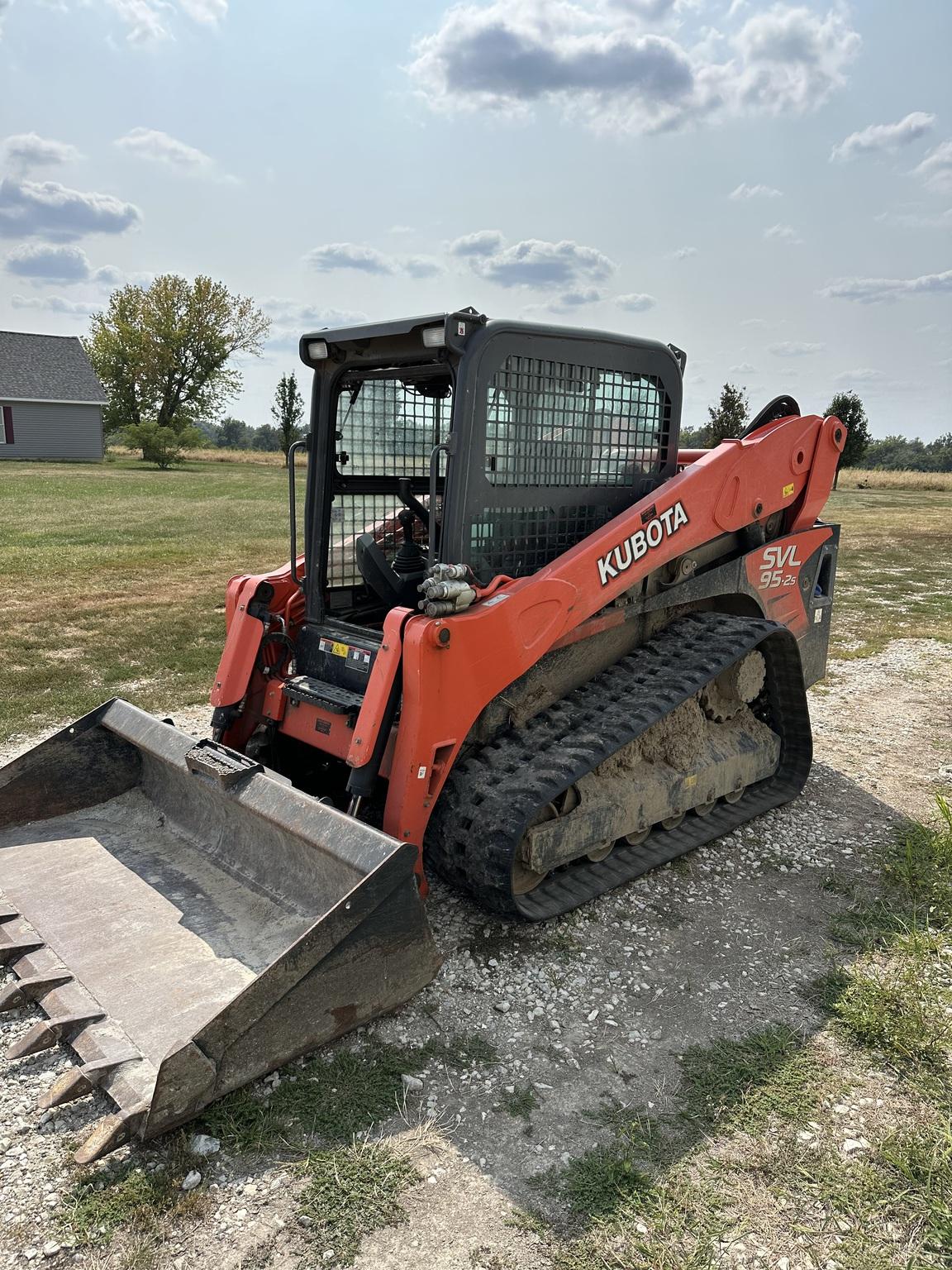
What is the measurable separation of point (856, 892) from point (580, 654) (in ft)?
5.68

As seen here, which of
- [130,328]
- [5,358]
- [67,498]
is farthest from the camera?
[130,328]

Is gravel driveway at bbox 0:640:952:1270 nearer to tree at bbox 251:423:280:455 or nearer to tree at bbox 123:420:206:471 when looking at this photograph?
tree at bbox 123:420:206:471

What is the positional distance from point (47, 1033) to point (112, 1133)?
55 centimetres

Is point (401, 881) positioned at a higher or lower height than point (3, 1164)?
higher

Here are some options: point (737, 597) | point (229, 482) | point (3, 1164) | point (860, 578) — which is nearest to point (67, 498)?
point (229, 482)

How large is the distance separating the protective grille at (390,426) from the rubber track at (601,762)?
4.95ft

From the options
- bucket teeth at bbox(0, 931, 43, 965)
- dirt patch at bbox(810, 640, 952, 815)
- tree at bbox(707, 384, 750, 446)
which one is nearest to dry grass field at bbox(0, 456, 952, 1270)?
bucket teeth at bbox(0, 931, 43, 965)

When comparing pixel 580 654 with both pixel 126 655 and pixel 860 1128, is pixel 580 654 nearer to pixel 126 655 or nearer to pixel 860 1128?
pixel 860 1128

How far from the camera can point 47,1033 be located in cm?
313

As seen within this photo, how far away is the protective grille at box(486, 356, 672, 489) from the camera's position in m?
4.12

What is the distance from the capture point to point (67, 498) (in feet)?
76.0

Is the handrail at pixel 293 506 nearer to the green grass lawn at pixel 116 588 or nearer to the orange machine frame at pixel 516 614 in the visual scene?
the orange machine frame at pixel 516 614

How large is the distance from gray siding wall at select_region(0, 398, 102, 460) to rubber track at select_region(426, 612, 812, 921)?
3819cm

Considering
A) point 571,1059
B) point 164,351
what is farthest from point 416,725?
point 164,351
